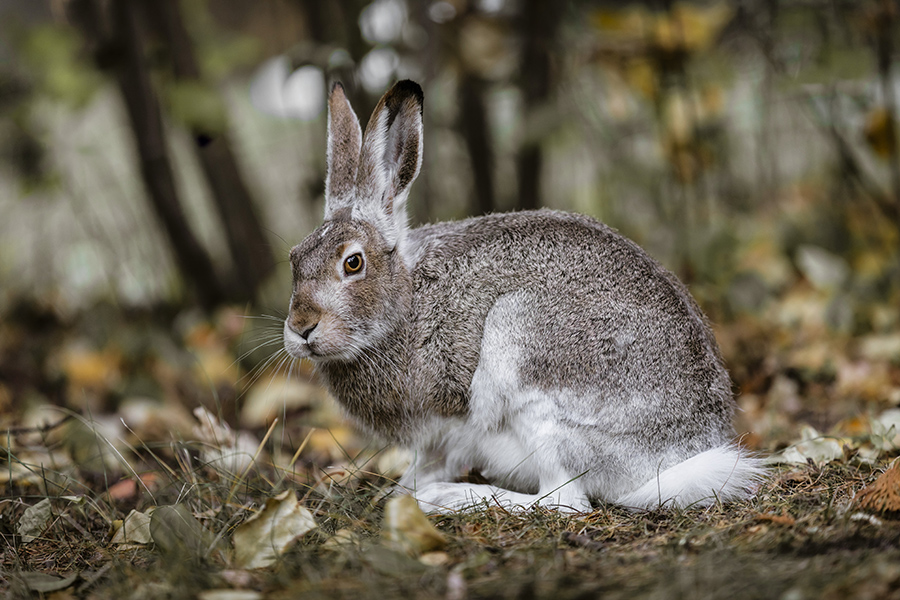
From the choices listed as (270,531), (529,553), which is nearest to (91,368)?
(270,531)

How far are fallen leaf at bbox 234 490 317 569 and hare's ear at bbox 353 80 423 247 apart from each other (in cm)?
145

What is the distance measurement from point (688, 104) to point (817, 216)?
1825 mm

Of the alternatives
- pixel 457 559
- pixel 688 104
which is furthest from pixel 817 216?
pixel 457 559

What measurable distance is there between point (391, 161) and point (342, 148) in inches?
11.0

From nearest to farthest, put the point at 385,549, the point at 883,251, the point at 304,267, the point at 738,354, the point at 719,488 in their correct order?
the point at 385,549 → the point at 719,488 → the point at 304,267 → the point at 738,354 → the point at 883,251

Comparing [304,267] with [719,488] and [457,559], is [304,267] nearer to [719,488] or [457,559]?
[457,559]

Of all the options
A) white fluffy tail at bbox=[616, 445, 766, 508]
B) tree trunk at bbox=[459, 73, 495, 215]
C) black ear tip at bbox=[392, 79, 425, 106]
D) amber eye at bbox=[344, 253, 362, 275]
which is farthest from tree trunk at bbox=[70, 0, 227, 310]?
white fluffy tail at bbox=[616, 445, 766, 508]

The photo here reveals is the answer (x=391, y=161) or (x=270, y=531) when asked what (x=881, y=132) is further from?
(x=270, y=531)

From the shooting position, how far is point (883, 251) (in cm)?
652

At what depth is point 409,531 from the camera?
2592 mm

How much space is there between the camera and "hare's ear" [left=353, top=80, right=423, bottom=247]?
3.62 m

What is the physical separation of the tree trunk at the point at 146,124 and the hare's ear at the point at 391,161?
11.1 feet

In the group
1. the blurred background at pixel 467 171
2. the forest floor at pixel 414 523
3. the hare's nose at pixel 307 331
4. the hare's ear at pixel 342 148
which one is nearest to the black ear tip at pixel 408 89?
the hare's ear at pixel 342 148

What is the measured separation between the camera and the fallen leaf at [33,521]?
10.7 ft
